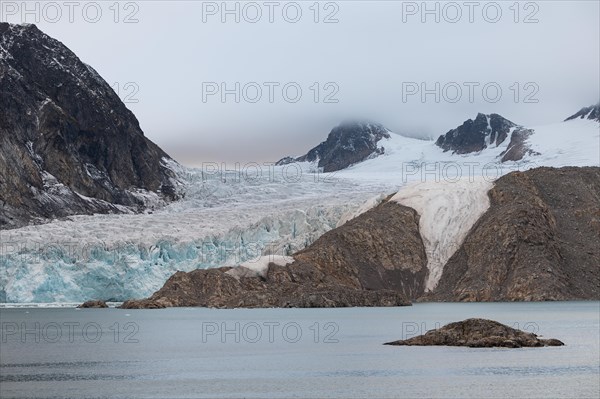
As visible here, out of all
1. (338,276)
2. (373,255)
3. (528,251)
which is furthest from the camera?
(373,255)

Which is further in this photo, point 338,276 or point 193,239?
point 193,239

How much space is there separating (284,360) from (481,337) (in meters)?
13.3

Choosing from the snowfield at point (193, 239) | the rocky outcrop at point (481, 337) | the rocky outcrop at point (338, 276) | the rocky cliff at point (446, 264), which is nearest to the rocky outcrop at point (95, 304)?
the rocky outcrop at point (338, 276)

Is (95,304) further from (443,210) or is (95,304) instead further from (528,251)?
(528,251)

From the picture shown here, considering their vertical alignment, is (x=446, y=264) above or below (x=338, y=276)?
above

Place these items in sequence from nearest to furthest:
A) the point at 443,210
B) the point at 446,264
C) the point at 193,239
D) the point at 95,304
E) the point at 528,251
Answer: the point at 95,304 < the point at 528,251 < the point at 193,239 < the point at 446,264 < the point at 443,210

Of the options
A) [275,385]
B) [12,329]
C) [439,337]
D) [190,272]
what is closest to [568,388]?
[275,385]

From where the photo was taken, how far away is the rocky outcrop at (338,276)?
412 ft

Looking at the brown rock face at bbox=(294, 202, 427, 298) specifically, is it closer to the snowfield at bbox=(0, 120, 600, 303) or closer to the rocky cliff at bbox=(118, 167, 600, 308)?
the rocky cliff at bbox=(118, 167, 600, 308)

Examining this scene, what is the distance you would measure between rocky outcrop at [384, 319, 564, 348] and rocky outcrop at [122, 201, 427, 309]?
5764cm

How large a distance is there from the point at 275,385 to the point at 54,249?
84031mm

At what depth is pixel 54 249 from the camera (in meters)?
128

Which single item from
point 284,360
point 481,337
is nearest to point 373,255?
point 481,337

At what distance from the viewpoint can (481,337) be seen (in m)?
66.2
